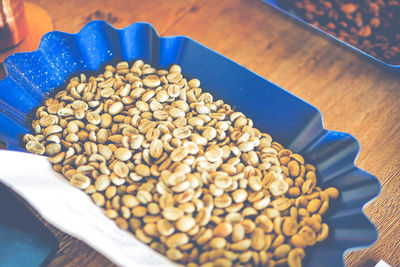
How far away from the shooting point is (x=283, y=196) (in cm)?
70

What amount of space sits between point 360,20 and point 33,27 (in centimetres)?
108

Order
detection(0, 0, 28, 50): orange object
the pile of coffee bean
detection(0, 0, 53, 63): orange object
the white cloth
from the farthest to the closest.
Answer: the pile of coffee bean, detection(0, 0, 53, 63): orange object, detection(0, 0, 28, 50): orange object, the white cloth

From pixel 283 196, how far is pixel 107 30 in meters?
0.59

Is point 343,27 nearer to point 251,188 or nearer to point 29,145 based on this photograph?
point 251,188

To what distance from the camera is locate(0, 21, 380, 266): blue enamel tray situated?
62 centimetres

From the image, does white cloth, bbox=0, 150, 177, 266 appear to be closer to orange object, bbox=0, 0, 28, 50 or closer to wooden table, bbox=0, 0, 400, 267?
orange object, bbox=0, 0, 28, 50

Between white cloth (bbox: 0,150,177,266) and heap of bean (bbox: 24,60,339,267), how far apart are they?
1.0 inches

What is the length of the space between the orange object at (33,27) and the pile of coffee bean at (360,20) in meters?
0.85

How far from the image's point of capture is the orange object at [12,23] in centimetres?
81

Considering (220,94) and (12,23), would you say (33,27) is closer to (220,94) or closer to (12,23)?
(12,23)

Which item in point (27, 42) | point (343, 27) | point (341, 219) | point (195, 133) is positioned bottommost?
point (27, 42)

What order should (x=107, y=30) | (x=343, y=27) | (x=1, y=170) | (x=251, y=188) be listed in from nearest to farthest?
(x=1, y=170)
(x=251, y=188)
(x=107, y=30)
(x=343, y=27)

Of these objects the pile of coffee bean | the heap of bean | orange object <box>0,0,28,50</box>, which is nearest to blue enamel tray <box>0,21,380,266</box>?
the heap of bean

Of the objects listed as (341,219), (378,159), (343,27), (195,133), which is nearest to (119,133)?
(195,133)
